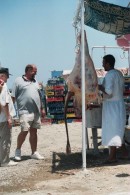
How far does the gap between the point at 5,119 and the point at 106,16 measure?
2.72 m

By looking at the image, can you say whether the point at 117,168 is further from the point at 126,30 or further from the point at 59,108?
the point at 59,108

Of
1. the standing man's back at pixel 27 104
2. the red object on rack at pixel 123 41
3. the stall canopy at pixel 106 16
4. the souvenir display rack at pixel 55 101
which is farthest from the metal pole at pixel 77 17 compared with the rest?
the souvenir display rack at pixel 55 101

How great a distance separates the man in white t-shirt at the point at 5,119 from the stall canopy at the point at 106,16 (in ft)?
6.39

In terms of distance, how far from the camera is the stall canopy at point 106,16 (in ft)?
24.4

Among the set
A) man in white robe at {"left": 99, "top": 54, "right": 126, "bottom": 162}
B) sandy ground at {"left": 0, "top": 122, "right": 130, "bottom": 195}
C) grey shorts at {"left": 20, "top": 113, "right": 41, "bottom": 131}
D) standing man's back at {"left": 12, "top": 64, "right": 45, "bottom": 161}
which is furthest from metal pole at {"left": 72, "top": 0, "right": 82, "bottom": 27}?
sandy ground at {"left": 0, "top": 122, "right": 130, "bottom": 195}

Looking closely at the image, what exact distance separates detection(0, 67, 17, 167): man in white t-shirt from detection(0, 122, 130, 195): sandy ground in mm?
278

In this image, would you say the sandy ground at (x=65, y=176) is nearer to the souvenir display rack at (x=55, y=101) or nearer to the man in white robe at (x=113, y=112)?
the man in white robe at (x=113, y=112)

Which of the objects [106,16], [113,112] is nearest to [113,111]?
[113,112]

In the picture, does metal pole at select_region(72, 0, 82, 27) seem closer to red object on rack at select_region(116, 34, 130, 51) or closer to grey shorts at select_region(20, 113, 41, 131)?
grey shorts at select_region(20, 113, 41, 131)

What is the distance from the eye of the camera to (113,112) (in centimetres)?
766

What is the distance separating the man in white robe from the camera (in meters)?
7.60

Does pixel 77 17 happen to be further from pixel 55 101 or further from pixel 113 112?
pixel 55 101

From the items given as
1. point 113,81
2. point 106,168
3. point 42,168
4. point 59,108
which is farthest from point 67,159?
point 59,108

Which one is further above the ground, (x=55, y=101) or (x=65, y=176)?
(x=55, y=101)
